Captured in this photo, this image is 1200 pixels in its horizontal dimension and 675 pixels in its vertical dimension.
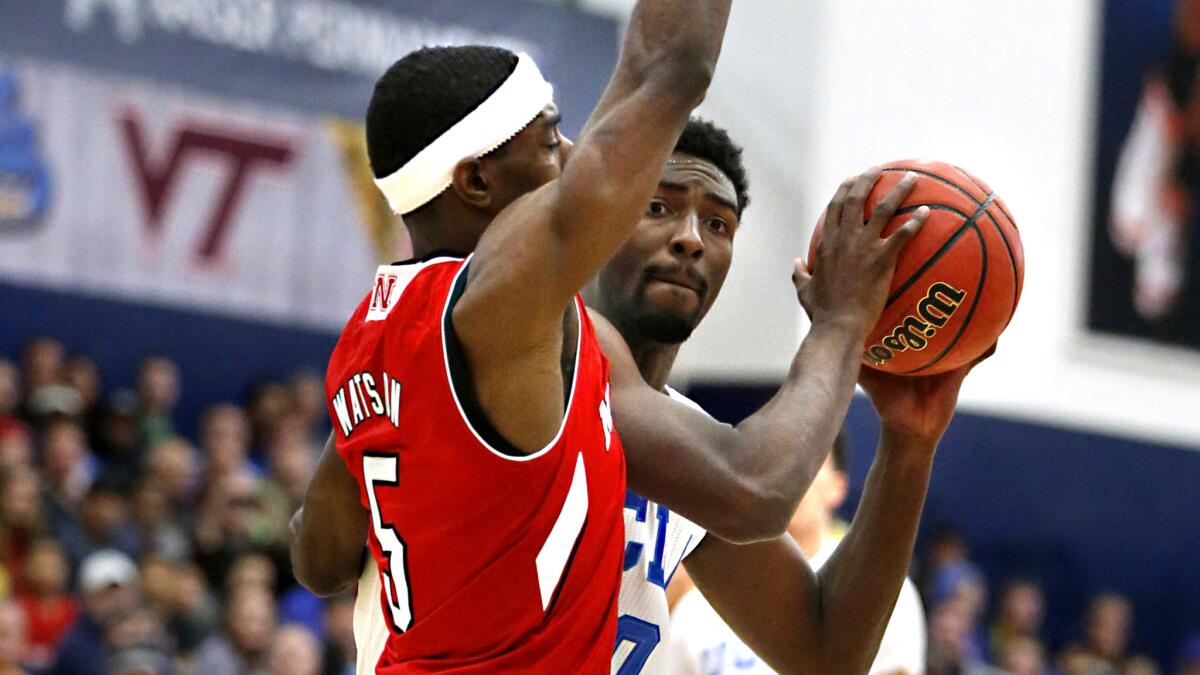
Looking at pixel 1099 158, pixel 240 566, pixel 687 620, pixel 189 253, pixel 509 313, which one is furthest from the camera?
pixel 1099 158

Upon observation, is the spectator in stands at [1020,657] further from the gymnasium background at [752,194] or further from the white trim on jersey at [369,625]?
the white trim on jersey at [369,625]

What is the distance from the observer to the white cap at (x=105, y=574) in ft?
29.5

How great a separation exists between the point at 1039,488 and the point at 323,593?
12919 mm

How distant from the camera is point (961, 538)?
15.4 m

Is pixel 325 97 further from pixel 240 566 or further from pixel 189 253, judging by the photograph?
pixel 240 566

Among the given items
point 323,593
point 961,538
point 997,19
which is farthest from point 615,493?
point 997,19

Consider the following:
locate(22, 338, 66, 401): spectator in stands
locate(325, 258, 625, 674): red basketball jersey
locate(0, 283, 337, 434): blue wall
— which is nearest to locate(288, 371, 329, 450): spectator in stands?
locate(0, 283, 337, 434): blue wall

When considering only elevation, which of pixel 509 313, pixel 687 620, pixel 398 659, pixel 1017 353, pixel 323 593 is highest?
pixel 509 313

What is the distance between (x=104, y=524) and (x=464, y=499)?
7.27m

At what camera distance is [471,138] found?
308cm

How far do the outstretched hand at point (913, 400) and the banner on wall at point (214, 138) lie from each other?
29.8 feet

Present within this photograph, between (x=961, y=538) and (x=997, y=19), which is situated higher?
(x=997, y=19)

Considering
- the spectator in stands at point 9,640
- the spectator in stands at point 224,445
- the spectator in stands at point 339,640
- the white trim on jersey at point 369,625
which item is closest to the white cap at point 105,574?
the spectator in stands at point 9,640

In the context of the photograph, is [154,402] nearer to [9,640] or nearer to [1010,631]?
[9,640]
